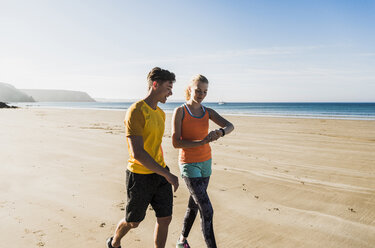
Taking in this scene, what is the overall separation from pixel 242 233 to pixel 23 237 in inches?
123

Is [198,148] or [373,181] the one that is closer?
[198,148]

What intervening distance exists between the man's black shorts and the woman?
405 mm

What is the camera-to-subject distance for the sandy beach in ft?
12.1

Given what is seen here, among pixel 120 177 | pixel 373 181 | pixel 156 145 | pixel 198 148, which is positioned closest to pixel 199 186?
pixel 198 148

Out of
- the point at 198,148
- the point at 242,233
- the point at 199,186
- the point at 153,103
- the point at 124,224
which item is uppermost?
the point at 153,103

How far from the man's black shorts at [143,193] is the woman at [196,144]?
0.40m

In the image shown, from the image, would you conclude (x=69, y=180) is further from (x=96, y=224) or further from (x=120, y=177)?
(x=96, y=224)

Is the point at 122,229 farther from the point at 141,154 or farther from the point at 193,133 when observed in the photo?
the point at 193,133

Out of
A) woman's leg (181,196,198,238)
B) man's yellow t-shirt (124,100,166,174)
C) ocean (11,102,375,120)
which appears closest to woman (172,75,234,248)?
woman's leg (181,196,198,238)

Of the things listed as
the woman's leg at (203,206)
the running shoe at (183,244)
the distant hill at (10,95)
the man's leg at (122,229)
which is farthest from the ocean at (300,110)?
the distant hill at (10,95)

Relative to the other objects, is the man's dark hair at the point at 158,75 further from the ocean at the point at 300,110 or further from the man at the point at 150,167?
the ocean at the point at 300,110

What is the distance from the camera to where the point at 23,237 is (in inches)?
139

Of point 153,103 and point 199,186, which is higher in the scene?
point 153,103

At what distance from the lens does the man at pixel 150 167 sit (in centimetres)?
242
